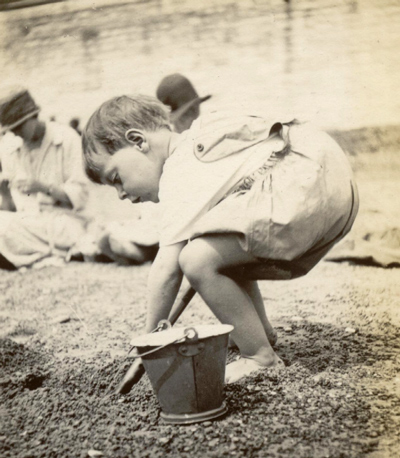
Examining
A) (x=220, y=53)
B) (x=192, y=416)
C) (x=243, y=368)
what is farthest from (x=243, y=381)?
(x=220, y=53)

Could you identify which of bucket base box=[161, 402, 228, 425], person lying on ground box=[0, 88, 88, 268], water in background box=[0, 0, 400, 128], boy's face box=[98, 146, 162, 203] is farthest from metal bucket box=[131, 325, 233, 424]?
person lying on ground box=[0, 88, 88, 268]

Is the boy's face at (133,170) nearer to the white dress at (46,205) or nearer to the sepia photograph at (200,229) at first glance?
the sepia photograph at (200,229)

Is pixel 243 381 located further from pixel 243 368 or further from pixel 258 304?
pixel 258 304

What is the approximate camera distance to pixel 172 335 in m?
2.16

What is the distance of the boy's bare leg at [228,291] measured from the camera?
221 cm

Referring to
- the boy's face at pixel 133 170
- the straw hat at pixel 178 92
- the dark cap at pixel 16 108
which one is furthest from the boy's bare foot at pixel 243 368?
the dark cap at pixel 16 108

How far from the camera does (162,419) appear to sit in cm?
205

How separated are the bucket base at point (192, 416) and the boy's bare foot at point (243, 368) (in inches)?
9.9

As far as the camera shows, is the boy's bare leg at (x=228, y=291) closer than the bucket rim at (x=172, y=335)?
No

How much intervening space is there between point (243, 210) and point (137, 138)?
2.28 ft

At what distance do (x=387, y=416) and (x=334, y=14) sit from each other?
250 centimetres

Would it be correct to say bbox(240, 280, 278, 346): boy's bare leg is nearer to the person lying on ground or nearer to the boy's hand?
the person lying on ground

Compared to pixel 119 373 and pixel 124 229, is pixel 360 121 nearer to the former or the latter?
pixel 124 229

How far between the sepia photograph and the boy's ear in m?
0.01
